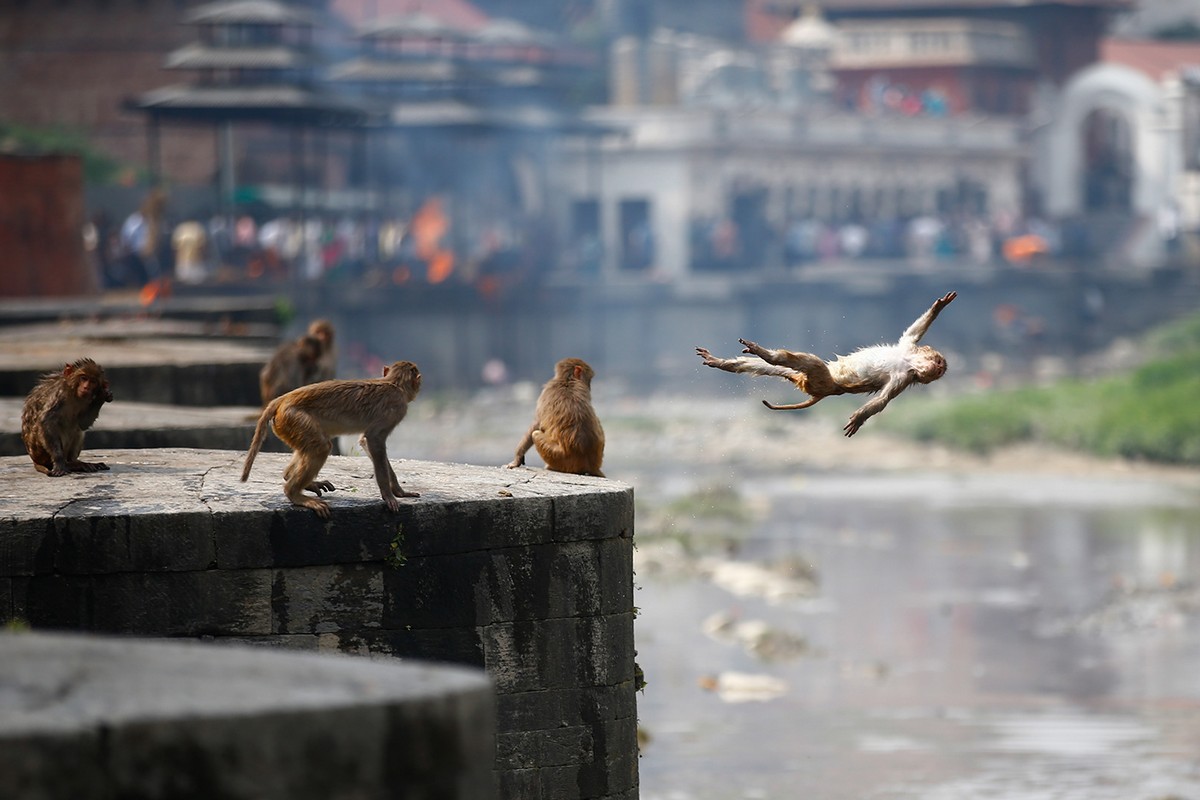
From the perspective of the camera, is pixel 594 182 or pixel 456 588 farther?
pixel 594 182

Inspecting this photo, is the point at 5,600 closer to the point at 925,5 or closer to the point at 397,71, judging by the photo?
the point at 397,71

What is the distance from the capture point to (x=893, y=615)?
2009 centimetres

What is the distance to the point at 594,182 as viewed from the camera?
139 feet

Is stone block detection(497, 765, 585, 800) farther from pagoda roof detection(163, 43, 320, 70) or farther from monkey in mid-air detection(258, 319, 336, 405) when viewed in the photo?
pagoda roof detection(163, 43, 320, 70)

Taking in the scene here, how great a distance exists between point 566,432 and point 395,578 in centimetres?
124

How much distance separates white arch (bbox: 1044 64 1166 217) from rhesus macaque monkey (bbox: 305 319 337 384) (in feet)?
142

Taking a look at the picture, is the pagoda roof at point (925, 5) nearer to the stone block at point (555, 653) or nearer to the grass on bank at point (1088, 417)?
the grass on bank at point (1088, 417)

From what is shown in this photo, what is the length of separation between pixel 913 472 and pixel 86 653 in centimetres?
2833

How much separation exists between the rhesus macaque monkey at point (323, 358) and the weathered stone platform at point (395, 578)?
3.91 metres

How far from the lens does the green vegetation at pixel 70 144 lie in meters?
34.2

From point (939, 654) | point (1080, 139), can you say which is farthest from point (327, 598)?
point (1080, 139)

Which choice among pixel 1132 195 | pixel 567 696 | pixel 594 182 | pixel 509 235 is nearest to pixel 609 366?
pixel 509 235

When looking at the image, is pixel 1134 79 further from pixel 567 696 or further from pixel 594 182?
pixel 567 696

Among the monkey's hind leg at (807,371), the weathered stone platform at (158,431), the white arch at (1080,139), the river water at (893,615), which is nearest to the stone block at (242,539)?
the monkey's hind leg at (807,371)
